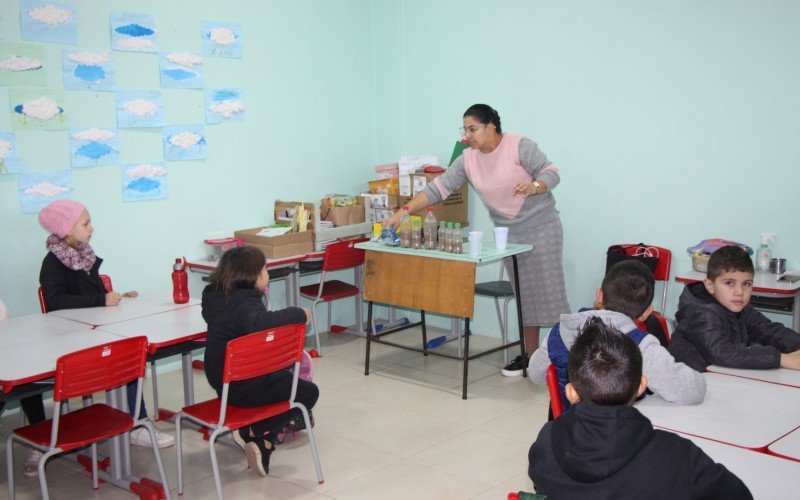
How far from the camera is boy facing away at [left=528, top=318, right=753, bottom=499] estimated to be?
5.63ft

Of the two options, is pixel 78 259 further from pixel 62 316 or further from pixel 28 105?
pixel 28 105

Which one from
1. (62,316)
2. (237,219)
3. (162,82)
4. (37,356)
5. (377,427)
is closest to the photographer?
(37,356)

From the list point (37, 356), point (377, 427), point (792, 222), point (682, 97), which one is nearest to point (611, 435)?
point (37, 356)

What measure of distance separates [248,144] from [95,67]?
1276 mm

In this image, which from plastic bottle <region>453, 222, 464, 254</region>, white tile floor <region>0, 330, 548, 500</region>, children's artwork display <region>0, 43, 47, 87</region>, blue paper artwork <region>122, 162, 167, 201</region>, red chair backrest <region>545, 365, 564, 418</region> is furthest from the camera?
blue paper artwork <region>122, 162, 167, 201</region>

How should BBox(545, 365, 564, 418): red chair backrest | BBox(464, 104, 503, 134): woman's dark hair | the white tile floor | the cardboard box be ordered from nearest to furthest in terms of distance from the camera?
BBox(545, 365, 564, 418): red chair backrest → the white tile floor → BBox(464, 104, 503, 134): woman's dark hair → the cardboard box

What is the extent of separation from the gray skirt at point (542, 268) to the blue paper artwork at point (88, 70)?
9.06 feet

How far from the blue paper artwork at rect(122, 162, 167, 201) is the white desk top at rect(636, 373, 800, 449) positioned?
12.3 feet

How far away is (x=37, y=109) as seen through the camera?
466 cm

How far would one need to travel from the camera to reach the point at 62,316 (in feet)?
13.0

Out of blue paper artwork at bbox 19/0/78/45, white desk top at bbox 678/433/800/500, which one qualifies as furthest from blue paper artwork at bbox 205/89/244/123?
white desk top at bbox 678/433/800/500

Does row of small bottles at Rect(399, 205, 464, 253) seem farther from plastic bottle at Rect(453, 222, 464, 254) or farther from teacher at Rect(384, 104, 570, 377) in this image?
teacher at Rect(384, 104, 570, 377)

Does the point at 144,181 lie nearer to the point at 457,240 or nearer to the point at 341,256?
the point at 341,256

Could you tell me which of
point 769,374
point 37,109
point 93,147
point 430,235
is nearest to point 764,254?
point 430,235
